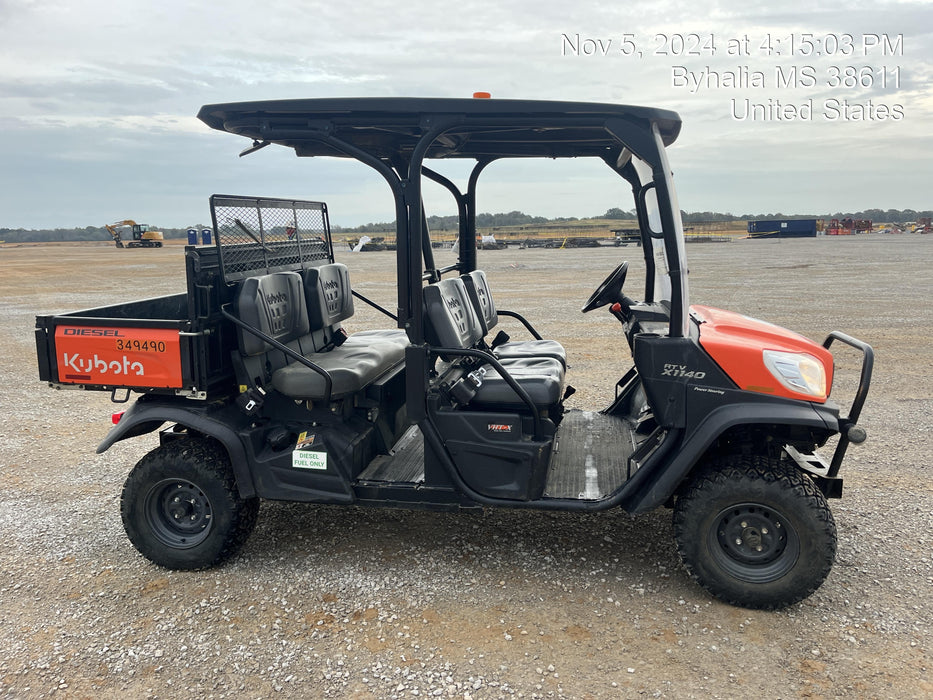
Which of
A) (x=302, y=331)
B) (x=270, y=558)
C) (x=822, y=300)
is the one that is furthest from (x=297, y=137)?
(x=822, y=300)

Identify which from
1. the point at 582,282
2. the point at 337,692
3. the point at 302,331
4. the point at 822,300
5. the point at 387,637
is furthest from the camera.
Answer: the point at 582,282

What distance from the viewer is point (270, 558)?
157 inches

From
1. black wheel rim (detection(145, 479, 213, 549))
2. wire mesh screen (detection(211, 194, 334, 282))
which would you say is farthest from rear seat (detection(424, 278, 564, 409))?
black wheel rim (detection(145, 479, 213, 549))

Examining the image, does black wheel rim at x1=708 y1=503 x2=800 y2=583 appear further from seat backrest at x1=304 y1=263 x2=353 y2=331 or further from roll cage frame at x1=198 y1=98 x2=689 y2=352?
seat backrest at x1=304 y1=263 x2=353 y2=331

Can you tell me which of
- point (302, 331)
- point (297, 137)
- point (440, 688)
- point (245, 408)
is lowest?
point (440, 688)

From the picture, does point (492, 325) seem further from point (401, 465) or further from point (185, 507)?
point (185, 507)

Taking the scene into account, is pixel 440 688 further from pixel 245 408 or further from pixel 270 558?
pixel 245 408

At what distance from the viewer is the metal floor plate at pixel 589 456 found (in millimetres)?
3730

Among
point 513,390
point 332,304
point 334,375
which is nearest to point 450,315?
point 513,390

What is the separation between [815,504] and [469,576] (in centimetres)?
174

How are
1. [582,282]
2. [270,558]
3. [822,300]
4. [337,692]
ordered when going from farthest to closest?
[582,282], [822,300], [270,558], [337,692]

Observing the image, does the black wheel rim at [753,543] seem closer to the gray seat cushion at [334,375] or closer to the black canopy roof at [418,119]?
the black canopy roof at [418,119]

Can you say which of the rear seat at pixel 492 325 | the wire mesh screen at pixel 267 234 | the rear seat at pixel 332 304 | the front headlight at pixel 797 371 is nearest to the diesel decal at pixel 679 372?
the front headlight at pixel 797 371

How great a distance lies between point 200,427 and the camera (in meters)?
3.76
